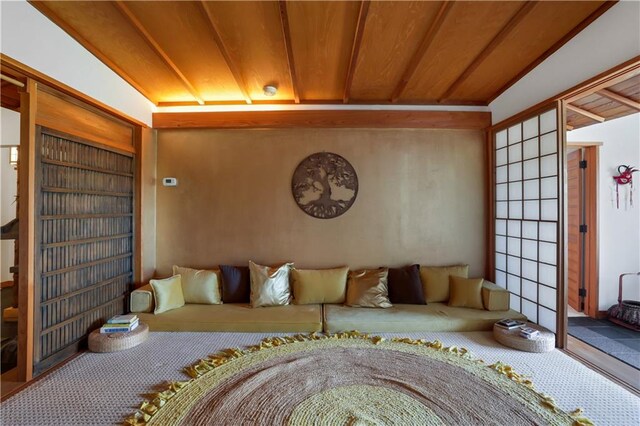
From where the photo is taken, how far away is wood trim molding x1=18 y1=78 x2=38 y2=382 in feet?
6.51

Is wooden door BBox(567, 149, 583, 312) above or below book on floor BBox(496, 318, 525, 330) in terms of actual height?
above

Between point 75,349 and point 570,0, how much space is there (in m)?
4.68

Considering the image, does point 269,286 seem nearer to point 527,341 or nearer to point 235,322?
point 235,322

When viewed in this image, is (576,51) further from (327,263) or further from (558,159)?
(327,263)

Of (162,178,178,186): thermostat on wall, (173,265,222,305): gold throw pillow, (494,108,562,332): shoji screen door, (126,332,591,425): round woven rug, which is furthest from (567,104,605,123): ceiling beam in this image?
(162,178,178,186): thermostat on wall

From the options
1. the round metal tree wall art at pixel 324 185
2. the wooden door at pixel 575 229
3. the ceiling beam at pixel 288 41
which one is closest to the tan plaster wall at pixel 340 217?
the round metal tree wall art at pixel 324 185

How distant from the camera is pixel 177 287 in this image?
9.82 feet

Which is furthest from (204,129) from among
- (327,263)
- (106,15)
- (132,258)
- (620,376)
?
(620,376)

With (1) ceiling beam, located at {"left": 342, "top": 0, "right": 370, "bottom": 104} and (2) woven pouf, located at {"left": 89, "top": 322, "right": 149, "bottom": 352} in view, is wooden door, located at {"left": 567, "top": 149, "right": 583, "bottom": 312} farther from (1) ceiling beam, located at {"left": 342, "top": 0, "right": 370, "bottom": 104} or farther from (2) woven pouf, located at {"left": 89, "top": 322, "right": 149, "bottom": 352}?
(2) woven pouf, located at {"left": 89, "top": 322, "right": 149, "bottom": 352}

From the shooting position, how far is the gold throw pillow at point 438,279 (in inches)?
123

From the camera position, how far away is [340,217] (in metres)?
3.38

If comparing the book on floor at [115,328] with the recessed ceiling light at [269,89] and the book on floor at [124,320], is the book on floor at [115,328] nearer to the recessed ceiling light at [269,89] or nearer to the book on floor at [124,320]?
the book on floor at [124,320]

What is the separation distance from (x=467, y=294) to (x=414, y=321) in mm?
733

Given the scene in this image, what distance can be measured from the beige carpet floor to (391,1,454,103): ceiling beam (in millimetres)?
2549
